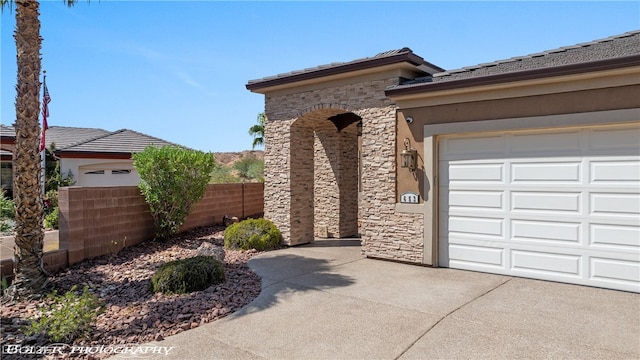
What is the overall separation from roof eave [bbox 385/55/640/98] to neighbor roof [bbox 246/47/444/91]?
677mm

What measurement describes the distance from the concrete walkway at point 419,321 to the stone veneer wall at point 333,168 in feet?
4.81

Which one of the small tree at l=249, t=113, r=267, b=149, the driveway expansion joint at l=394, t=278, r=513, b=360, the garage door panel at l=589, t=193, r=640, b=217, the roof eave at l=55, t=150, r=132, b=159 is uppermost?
the small tree at l=249, t=113, r=267, b=149

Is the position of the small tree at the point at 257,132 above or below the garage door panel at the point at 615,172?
above

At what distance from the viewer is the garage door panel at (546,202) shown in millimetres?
6520

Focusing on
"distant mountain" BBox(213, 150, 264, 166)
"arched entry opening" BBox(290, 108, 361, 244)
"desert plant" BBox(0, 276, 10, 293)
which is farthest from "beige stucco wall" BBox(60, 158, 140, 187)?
"distant mountain" BBox(213, 150, 264, 166)

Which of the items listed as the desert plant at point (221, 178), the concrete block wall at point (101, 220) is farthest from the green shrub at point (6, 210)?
the desert plant at point (221, 178)

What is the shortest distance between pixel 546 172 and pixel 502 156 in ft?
2.52

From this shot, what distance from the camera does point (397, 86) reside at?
8023 mm

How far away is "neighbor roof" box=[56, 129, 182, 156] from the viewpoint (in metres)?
19.1

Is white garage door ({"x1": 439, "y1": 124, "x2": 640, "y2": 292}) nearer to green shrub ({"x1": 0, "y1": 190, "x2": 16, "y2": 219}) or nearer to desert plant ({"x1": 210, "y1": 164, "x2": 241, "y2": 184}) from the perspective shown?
desert plant ({"x1": 210, "y1": 164, "x2": 241, "y2": 184})

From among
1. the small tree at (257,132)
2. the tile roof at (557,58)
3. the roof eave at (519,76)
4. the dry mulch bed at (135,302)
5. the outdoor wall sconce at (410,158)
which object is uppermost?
the small tree at (257,132)

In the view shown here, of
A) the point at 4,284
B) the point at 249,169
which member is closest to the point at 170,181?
the point at 4,284

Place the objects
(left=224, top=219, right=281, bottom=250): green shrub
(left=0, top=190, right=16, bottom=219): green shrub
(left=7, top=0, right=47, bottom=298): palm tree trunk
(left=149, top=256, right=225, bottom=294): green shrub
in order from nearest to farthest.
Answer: (left=149, top=256, right=225, bottom=294): green shrub, (left=7, top=0, right=47, bottom=298): palm tree trunk, (left=224, top=219, right=281, bottom=250): green shrub, (left=0, top=190, right=16, bottom=219): green shrub

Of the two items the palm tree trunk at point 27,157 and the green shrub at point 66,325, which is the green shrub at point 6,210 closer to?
the palm tree trunk at point 27,157
